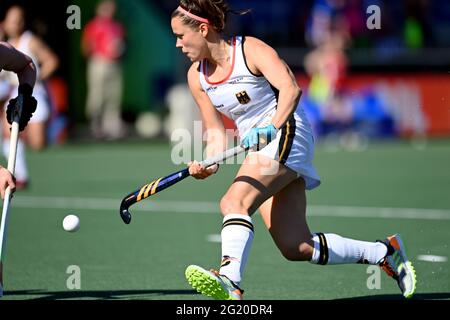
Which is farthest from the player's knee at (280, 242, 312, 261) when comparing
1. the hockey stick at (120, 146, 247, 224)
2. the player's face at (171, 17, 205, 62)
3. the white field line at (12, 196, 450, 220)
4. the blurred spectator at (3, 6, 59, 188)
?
the blurred spectator at (3, 6, 59, 188)

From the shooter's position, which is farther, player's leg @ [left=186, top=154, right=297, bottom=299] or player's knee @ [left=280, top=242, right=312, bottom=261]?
player's knee @ [left=280, top=242, right=312, bottom=261]

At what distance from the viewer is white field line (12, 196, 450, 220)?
10.7 meters

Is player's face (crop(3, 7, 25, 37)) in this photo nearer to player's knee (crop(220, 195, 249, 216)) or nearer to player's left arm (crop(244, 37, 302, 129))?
player's left arm (crop(244, 37, 302, 129))

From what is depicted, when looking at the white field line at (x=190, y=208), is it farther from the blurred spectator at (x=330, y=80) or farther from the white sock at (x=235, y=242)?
the blurred spectator at (x=330, y=80)

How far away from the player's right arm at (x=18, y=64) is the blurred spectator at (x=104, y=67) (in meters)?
13.6

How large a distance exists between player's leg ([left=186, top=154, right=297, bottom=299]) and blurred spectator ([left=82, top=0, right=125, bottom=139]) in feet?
46.5

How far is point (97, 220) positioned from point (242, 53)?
4624mm

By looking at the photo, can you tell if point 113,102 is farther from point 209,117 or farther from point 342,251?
point 342,251

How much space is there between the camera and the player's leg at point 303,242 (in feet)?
21.2

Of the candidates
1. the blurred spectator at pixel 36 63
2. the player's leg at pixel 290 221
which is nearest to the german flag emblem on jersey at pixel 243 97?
the player's leg at pixel 290 221
